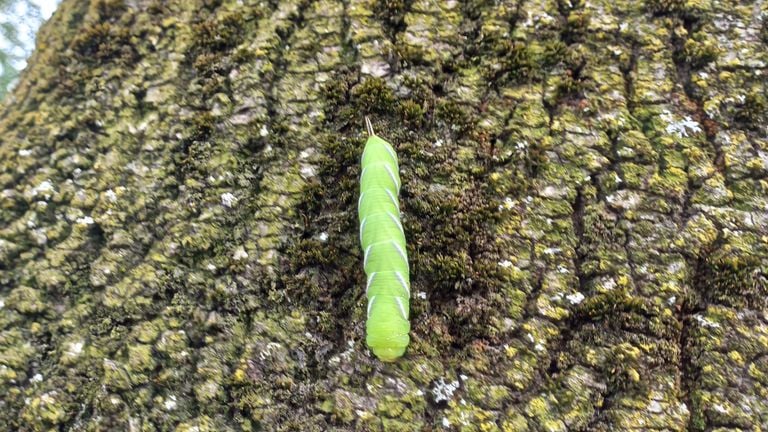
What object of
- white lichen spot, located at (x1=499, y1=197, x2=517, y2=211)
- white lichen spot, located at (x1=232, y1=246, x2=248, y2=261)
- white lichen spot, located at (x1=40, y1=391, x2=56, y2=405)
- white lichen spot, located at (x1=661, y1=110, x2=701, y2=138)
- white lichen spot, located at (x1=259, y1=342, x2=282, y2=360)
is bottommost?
white lichen spot, located at (x1=40, y1=391, x2=56, y2=405)

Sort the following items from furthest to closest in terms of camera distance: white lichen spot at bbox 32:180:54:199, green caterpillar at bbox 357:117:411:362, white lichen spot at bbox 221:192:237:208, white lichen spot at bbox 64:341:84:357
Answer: white lichen spot at bbox 32:180:54:199, white lichen spot at bbox 221:192:237:208, white lichen spot at bbox 64:341:84:357, green caterpillar at bbox 357:117:411:362

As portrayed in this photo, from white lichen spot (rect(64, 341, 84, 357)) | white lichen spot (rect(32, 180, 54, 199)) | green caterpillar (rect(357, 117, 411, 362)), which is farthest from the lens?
white lichen spot (rect(32, 180, 54, 199))

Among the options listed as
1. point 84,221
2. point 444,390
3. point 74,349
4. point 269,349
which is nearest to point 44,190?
point 84,221

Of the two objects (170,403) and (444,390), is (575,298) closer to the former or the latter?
(444,390)

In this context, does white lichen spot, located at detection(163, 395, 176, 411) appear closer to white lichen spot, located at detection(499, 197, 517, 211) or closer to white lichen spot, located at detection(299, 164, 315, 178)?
white lichen spot, located at detection(299, 164, 315, 178)

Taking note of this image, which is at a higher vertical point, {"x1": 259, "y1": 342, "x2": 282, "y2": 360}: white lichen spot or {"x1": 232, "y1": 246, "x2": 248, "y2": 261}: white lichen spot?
{"x1": 232, "y1": 246, "x2": 248, "y2": 261}: white lichen spot

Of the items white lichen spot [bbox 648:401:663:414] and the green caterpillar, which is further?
the green caterpillar

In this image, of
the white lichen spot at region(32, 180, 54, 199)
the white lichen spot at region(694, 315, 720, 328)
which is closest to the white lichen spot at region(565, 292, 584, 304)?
the white lichen spot at region(694, 315, 720, 328)
